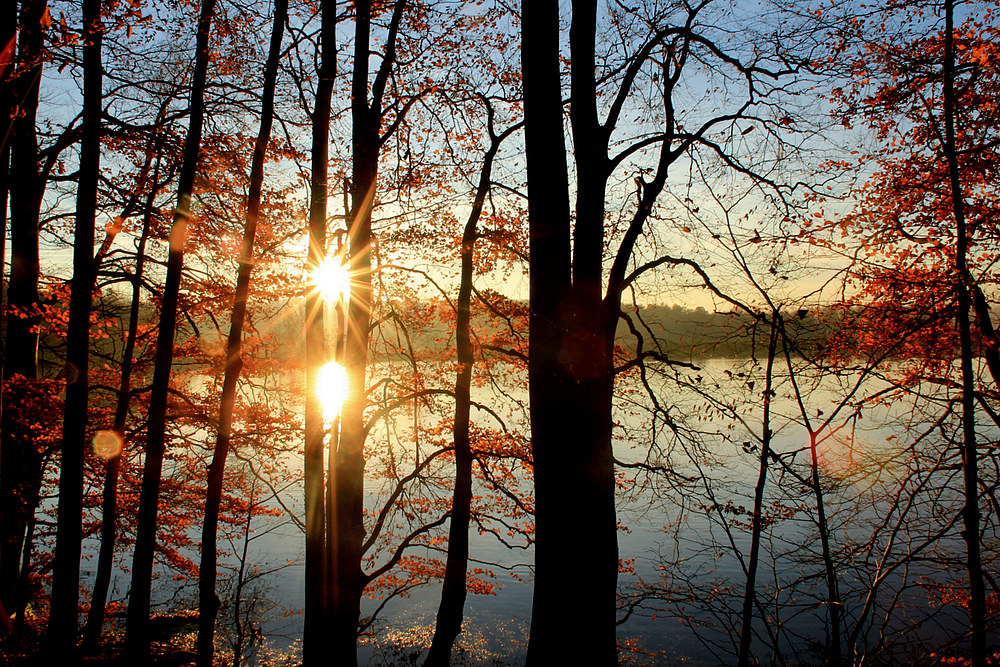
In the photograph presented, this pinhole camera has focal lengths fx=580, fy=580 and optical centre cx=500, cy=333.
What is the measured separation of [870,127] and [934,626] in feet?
38.4

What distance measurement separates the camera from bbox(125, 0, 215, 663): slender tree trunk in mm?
6766

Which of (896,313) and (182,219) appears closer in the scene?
(182,219)

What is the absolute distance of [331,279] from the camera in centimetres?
834

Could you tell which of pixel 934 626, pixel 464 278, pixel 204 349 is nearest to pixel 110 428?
pixel 204 349

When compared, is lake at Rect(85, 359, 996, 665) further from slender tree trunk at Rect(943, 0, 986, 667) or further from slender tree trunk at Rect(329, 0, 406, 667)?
slender tree trunk at Rect(329, 0, 406, 667)

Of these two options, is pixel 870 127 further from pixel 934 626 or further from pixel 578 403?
pixel 934 626

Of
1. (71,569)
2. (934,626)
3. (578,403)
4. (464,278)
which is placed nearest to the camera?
(578,403)

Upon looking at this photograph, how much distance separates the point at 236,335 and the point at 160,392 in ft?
4.61

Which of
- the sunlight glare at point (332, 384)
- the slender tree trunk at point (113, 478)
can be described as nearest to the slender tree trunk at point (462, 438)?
the sunlight glare at point (332, 384)

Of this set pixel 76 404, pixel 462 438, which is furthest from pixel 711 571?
pixel 76 404

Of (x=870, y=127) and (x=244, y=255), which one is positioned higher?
(x=870, y=127)

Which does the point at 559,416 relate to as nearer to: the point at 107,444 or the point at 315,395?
the point at 315,395

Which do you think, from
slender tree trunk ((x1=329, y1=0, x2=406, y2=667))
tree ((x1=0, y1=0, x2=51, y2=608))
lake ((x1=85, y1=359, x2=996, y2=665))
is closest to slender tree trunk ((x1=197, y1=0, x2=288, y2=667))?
slender tree trunk ((x1=329, y1=0, x2=406, y2=667))

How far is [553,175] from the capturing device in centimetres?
468
